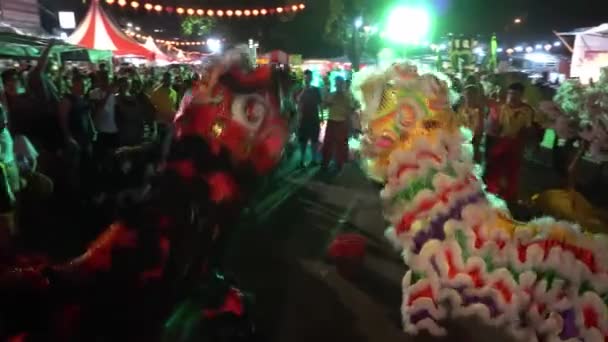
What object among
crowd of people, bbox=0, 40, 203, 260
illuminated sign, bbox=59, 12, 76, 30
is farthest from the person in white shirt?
illuminated sign, bbox=59, 12, 76, 30

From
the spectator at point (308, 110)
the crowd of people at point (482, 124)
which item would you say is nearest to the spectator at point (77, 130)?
the crowd of people at point (482, 124)

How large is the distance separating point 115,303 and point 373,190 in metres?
6.75

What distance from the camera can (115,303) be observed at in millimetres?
3076

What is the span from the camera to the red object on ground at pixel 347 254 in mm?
5875

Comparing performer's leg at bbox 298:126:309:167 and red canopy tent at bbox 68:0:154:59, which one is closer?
performer's leg at bbox 298:126:309:167

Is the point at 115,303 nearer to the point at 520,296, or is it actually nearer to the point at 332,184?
the point at 520,296

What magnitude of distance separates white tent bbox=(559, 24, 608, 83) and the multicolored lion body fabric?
15040 mm

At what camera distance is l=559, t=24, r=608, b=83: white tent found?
1672 centimetres

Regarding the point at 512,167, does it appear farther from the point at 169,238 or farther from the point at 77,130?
the point at 77,130

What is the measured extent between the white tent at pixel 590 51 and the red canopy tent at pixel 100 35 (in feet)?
42.0

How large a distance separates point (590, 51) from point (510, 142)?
472 inches

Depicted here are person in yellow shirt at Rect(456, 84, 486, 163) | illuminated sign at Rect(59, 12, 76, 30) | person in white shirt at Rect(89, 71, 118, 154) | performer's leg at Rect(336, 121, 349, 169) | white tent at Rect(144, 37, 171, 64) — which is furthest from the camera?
illuminated sign at Rect(59, 12, 76, 30)

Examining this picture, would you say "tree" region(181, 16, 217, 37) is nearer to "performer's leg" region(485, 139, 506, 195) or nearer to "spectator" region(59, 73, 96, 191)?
"spectator" region(59, 73, 96, 191)

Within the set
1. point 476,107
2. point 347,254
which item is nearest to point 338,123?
point 476,107
